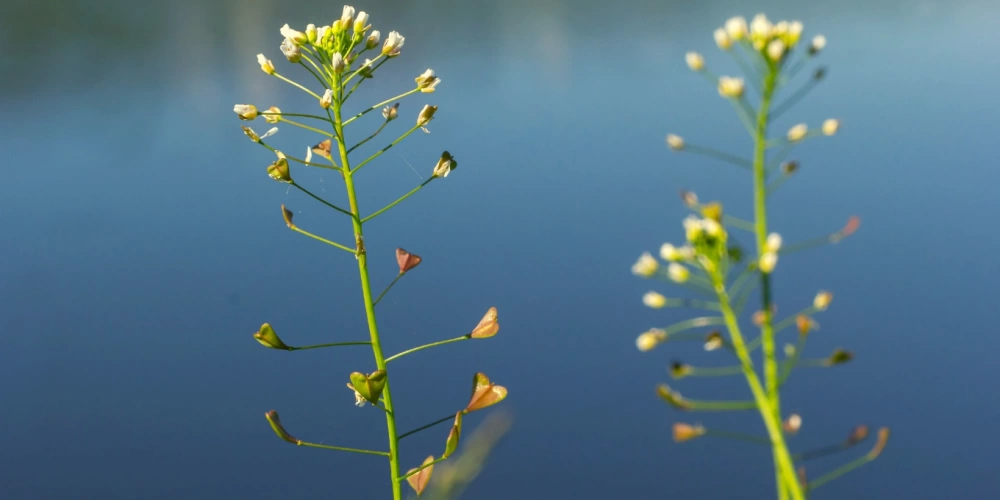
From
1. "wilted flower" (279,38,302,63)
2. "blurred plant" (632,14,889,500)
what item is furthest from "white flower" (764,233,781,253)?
"wilted flower" (279,38,302,63)

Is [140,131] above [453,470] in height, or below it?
above

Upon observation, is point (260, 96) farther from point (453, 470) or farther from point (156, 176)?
point (453, 470)

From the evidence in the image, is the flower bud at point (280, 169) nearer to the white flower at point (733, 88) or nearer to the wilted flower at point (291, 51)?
the wilted flower at point (291, 51)

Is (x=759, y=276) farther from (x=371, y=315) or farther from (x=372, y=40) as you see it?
(x=372, y=40)

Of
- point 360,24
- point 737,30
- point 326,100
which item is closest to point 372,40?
point 360,24

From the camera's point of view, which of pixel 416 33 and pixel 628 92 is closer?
pixel 628 92

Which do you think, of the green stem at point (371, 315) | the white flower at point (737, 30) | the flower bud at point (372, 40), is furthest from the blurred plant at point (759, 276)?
the flower bud at point (372, 40)

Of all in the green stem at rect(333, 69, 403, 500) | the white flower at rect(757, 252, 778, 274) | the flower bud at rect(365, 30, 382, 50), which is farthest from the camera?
the flower bud at rect(365, 30, 382, 50)

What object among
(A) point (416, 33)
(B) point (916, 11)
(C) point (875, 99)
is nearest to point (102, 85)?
(A) point (416, 33)

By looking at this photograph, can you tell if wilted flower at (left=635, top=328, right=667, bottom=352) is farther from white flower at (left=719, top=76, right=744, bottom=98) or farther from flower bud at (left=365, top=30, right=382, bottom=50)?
flower bud at (left=365, top=30, right=382, bottom=50)
